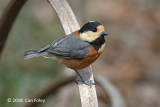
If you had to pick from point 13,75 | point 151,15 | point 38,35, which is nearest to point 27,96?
point 13,75

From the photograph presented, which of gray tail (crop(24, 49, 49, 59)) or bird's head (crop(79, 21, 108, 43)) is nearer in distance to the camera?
bird's head (crop(79, 21, 108, 43))

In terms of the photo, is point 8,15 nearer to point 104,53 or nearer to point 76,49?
point 76,49

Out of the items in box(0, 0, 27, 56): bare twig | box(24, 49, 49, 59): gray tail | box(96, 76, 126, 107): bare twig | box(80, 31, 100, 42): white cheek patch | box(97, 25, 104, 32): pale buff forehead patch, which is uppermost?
box(0, 0, 27, 56): bare twig

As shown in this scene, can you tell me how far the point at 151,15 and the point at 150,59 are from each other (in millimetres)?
971

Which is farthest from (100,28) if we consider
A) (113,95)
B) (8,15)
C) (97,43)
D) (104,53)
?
(104,53)

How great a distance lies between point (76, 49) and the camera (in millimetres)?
3115

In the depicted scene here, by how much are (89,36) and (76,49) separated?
0.58 feet

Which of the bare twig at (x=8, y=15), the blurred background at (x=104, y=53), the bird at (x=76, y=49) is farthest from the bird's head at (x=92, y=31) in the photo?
the blurred background at (x=104, y=53)

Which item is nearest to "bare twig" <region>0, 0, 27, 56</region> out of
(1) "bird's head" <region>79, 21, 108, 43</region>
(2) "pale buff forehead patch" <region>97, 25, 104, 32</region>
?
(1) "bird's head" <region>79, 21, 108, 43</region>

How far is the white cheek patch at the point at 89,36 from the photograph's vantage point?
3.03 meters

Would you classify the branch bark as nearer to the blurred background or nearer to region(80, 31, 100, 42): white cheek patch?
region(80, 31, 100, 42): white cheek patch

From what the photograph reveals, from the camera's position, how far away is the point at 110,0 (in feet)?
23.6

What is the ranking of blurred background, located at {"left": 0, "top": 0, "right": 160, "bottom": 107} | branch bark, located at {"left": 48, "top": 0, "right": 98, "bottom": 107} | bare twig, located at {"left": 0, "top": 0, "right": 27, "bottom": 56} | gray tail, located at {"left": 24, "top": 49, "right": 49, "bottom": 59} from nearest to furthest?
branch bark, located at {"left": 48, "top": 0, "right": 98, "bottom": 107}, bare twig, located at {"left": 0, "top": 0, "right": 27, "bottom": 56}, gray tail, located at {"left": 24, "top": 49, "right": 49, "bottom": 59}, blurred background, located at {"left": 0, "top": 0, "right": 160, "bottom": 107}

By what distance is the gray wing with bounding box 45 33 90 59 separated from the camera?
310cm
